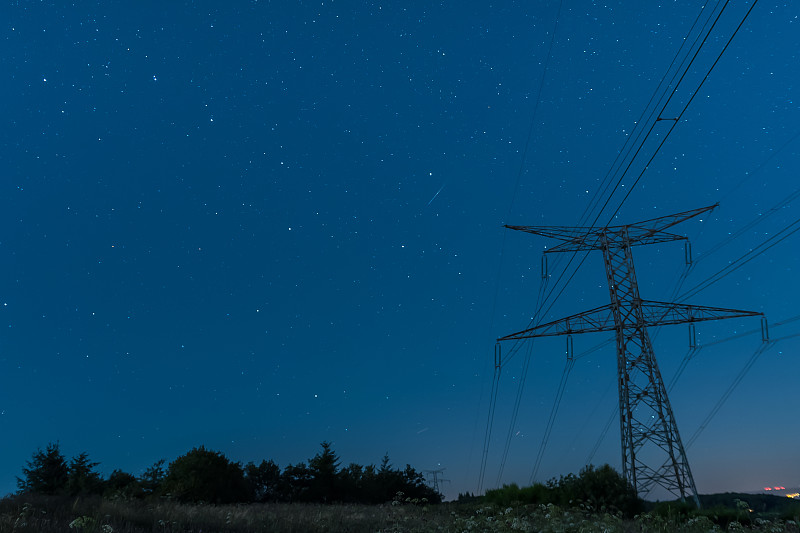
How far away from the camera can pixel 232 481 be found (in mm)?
33469

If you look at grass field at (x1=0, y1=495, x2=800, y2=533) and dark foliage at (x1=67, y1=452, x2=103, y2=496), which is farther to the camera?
dark foliage at (x1=67, y1=452, x2=103, y2=496)

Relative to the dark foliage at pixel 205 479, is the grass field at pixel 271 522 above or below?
below

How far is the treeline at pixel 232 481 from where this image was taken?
32219mm

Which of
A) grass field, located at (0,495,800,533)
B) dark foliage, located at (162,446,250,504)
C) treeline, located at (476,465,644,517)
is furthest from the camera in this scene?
dark foliage, located at (162,446,250,504)

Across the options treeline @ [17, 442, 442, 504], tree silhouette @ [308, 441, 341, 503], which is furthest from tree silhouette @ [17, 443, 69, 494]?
tree silhouette @ [308, 441, 341, 503]

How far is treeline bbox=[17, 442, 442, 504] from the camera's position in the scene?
3222 cm

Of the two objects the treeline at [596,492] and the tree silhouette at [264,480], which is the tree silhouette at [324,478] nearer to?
the tree silhouette at [264,480]

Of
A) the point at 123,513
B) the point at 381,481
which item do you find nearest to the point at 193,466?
the point at 381,481

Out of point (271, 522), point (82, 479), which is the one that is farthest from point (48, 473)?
point (271, 522)

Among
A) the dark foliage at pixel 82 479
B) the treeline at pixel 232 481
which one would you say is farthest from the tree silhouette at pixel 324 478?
the dark foliage at pixel 82 479

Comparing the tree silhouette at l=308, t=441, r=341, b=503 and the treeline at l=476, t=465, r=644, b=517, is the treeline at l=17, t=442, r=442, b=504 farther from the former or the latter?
the treeline at l=476, t=465, r=644, b=517

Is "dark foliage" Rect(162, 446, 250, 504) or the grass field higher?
"dark foliage" Rect(162, 446, 250, 504)

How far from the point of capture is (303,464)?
37.3 metres

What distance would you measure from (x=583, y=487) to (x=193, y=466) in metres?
22.8
